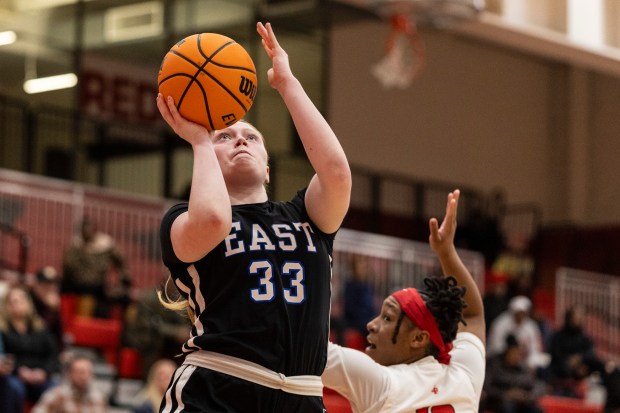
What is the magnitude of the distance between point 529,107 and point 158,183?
9973 mm

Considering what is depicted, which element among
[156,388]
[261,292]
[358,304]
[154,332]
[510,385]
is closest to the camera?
[261,292]

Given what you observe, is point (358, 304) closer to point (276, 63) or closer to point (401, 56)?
point (401, 56)

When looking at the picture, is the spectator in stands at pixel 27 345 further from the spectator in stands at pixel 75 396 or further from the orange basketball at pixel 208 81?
the orange basketball at pixel 208 81

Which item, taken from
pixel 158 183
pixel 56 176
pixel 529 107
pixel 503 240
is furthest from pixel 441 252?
pixel 529 107

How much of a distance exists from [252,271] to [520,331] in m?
13.3

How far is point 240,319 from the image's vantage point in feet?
13.2

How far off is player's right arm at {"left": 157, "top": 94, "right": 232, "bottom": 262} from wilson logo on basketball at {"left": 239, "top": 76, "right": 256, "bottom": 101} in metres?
0.23

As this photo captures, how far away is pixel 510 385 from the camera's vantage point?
47.5ft

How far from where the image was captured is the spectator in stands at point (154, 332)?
44.0 ft

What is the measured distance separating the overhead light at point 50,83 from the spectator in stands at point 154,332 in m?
6.37

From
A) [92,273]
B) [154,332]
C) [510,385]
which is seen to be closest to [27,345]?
[154,332]

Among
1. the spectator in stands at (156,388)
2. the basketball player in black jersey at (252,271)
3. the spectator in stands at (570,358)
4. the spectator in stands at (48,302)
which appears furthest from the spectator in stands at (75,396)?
the spectator in stands at (570,358)

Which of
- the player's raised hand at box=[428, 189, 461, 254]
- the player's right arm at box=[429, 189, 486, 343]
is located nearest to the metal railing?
the player's right arm at box=[429, 189, 486, 343]

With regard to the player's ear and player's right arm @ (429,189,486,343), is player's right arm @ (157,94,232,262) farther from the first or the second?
player's right arm @ (429,189,486,343)
